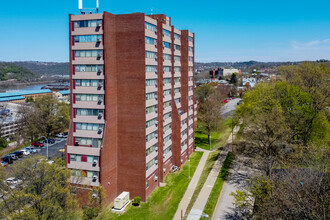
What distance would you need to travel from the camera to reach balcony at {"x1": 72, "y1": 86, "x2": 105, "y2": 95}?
30875mm

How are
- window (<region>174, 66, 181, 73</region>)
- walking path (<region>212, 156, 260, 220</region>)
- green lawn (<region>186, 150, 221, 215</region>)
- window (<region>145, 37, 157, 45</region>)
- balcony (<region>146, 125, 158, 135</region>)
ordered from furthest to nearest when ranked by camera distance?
window (<region>174, 66, 181, 73</region>)
balcony (<region>146, 125, 158, 135</region>)
green lawn (<region>186, 150, 221, 215</region>)
window (<region>145, 37, 157, 45</region>)
walking path (<region>212, 156, 260, 220</region>)

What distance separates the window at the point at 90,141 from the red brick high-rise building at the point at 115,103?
0.11 metres

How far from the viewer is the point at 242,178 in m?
40.2

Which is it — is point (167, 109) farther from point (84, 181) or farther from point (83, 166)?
point (84, 181)

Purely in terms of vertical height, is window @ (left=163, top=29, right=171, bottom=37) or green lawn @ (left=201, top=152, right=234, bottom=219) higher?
window @ (left=163, top=29, right=171, bottom=37)

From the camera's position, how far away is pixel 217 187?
3722 cm

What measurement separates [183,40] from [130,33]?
17.7m

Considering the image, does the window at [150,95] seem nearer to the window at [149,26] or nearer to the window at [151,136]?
the window at [151,136]

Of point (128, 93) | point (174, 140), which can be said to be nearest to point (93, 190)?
point (128, 93)

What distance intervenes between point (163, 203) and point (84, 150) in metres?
11.2

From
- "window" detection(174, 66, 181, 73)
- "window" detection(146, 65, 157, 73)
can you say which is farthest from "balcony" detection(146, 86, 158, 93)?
"window" detection(174, 66, 181, 73)

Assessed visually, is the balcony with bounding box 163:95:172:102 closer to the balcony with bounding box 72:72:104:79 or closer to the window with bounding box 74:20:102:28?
the balcony with bounding box 72:72:104:79

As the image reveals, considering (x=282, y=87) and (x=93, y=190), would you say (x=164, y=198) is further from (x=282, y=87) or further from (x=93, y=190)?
(x=282, y=87)

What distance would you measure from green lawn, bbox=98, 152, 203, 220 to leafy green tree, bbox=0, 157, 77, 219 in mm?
3681
